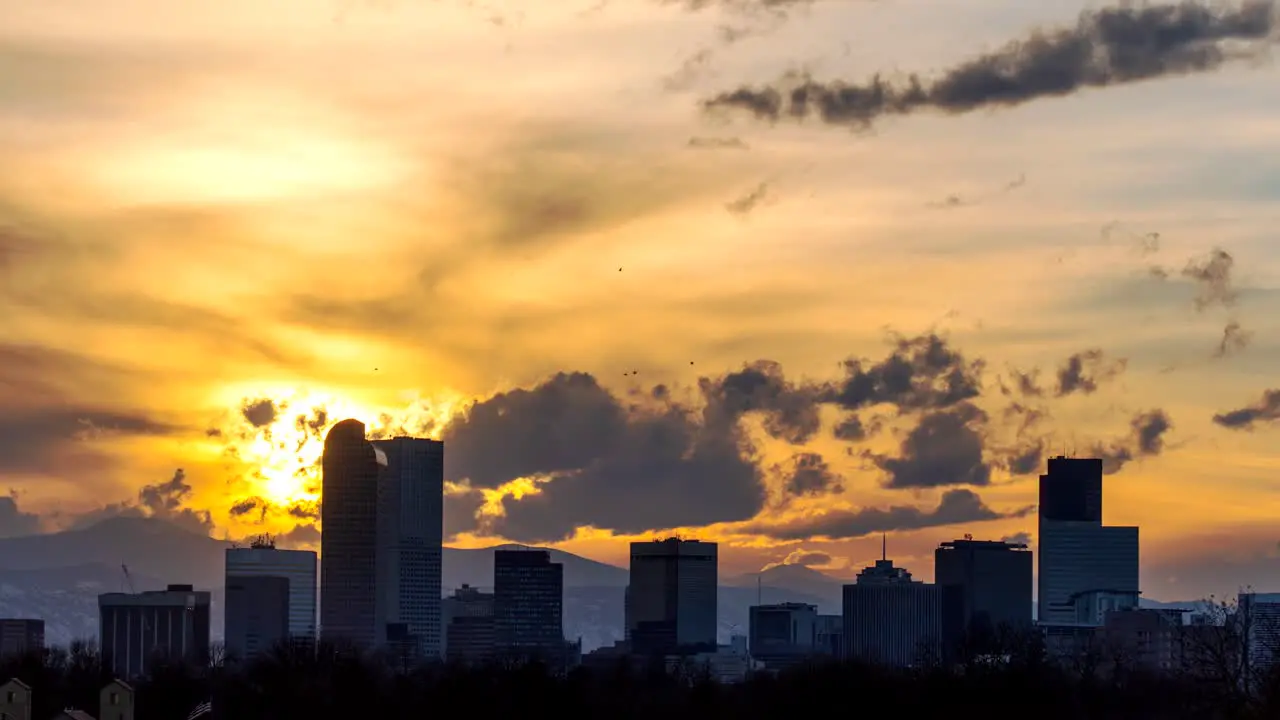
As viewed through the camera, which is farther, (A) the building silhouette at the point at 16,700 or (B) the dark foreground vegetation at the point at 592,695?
(B) the dark foreground vegetation at the point at 592,695

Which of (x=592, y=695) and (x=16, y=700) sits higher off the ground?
(x=16, y=700)

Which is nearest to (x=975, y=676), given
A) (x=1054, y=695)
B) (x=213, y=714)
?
(x=1054, y=695)

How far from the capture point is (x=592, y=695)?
15450cm

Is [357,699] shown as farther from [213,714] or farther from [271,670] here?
[271,670]

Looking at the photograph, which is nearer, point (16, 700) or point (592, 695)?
point (16, 700)

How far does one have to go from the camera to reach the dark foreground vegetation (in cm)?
14088

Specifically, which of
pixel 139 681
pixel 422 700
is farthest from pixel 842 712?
pixel 139 681

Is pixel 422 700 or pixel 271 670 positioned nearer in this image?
pixel 422 700

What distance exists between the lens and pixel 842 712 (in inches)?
5787

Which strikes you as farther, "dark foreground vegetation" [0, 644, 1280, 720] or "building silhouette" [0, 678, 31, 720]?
"dark foreground vegetation" [0, 644, 1280, 720]

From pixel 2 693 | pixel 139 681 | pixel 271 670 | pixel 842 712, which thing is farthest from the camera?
pixel 139 681

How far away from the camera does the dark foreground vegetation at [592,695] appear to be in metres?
141

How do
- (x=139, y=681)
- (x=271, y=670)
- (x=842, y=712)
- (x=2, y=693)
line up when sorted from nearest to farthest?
(x=2, y=693), (x=842, y=712), (x=271, y=670), (x=139, y=681)

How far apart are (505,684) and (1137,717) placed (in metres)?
42.7
